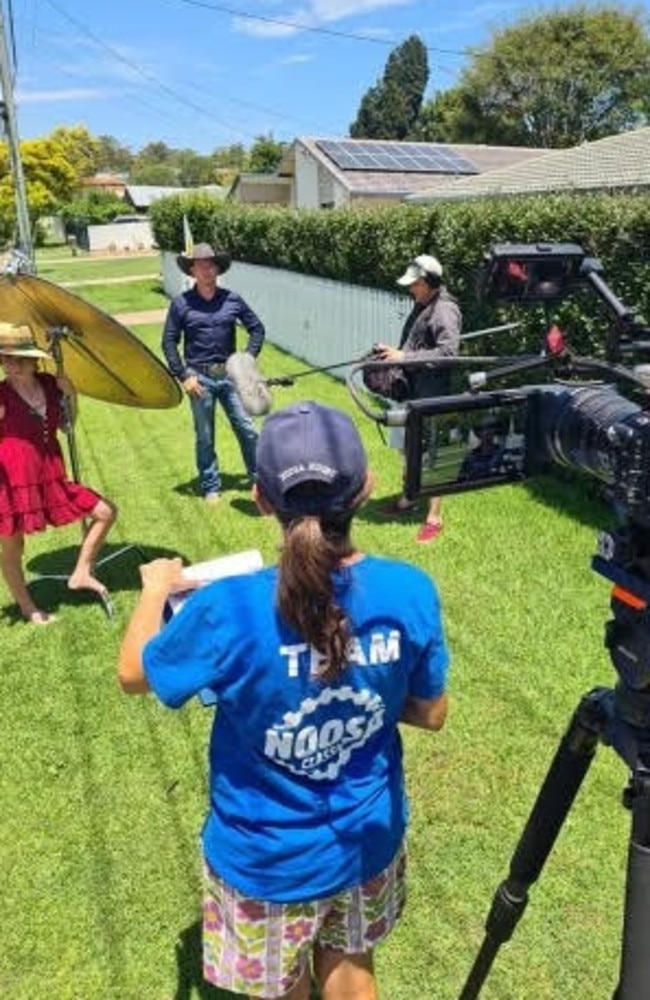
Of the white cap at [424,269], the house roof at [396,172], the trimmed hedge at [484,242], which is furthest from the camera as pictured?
the house roof at [396,172]

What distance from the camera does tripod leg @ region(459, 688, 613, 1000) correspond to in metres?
2.00

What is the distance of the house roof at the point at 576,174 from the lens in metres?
15.8

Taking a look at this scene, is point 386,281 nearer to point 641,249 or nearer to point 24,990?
point 641,249

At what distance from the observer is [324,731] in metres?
1.94

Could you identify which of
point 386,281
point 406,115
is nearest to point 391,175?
point 386,281

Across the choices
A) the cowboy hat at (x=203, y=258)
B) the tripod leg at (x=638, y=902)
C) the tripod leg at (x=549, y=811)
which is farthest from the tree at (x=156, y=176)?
the tripod leg at (x=638, y=902)

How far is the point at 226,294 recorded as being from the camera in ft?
24.9

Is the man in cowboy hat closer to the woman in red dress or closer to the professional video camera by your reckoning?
the woman in red dress

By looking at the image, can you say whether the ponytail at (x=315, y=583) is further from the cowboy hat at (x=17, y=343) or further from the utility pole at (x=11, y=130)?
the utility pole at (x=11, y=130)

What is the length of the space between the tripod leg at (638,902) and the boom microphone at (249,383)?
512cm

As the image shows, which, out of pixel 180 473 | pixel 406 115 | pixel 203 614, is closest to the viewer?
pixel 203 614

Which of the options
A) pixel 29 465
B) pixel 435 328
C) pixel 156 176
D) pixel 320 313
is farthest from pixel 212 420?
pixel 156 176

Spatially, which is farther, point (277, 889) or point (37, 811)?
point (37, 811)

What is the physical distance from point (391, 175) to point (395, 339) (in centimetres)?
2205
